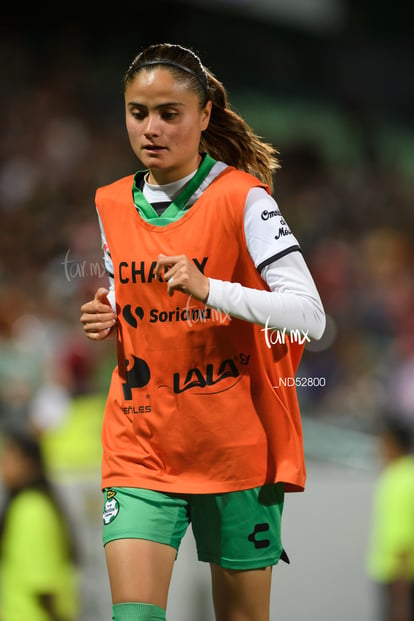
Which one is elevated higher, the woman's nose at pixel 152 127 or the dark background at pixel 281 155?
the dark background at pixel 281 155

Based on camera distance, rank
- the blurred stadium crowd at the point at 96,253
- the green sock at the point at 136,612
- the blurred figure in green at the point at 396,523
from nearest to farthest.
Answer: the green sock at the point at 136,612, the blurred figure in green at the point at 396,523, the blurred stadium crowd at the point at 96,253

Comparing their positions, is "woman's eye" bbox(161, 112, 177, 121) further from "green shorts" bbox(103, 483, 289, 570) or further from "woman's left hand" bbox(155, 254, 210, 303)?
"green shorts" bbox(103, 483, 289, 570)

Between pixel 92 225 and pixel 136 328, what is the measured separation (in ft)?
14.4

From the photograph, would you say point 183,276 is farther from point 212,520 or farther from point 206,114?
point 212,520

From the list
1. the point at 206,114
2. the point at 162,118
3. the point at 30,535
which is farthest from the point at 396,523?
the point at 162,118

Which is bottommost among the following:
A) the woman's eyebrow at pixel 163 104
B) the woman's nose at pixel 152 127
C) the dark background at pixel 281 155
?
the woman's nose at pixel 152 127

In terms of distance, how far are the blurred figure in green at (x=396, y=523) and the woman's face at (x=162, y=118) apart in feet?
11.0

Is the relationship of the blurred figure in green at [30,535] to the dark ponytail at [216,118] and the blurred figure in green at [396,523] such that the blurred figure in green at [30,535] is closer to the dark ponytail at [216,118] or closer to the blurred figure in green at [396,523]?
the blurred figure in green at [396,523]

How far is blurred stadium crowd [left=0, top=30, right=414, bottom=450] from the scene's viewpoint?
638cm

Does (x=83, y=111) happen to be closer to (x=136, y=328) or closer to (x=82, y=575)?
(x=82, y=575)

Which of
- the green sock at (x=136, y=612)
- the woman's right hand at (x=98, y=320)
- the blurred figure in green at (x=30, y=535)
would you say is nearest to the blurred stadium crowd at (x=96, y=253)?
the woman's right hand at (x=98, y=320)

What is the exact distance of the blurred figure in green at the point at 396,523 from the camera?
19.0 feet

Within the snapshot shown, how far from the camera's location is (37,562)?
16.2ft

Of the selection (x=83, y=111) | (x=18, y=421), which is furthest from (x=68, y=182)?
(x=18, y=421)
